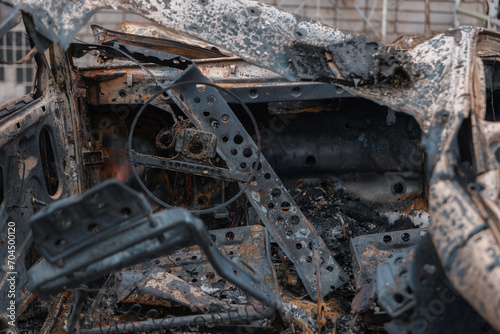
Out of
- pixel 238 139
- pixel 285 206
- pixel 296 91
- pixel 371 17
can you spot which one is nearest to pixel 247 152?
pixel 238 139

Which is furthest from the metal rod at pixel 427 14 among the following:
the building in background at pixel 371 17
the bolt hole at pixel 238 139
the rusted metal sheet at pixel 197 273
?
the rusted metal sheet at pixel 197 273

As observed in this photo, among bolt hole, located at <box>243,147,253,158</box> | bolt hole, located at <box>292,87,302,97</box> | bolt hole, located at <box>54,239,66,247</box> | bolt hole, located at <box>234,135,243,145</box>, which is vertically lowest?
bolt hole, located at <box>54,239,66,247</box>

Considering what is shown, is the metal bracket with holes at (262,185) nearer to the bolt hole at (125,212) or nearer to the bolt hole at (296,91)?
the bolt hole at (296,91)

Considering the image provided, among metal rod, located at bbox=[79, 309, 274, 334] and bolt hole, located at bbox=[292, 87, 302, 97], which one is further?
bolt hole, located at bbox=[292, 87, 302, 97]

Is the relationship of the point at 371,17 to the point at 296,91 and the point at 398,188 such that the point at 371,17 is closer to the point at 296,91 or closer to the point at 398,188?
the point at 398,188

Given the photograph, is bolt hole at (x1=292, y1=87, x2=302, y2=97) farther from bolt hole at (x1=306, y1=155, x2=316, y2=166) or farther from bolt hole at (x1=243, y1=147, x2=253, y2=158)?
bolt hole at (x1=306, y1=155, x2=316, y2=166)

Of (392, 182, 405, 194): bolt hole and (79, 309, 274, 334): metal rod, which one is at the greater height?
(392, 182, 405, 194): bolt hole

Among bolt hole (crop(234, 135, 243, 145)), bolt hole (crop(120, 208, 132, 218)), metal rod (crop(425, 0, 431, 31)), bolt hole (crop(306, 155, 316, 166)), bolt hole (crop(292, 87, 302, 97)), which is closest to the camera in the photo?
bolt hole (crop(120, 208, 132, 218))

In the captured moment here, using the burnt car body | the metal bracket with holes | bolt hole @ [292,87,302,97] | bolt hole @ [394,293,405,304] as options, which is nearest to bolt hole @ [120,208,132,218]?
the burnt car body

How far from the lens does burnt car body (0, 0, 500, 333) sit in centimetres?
185

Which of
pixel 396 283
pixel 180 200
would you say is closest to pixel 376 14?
pixel 180 200

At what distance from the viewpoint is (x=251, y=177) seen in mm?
3123

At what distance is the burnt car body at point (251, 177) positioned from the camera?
1849 millimetres

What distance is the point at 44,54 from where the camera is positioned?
9.87ft
